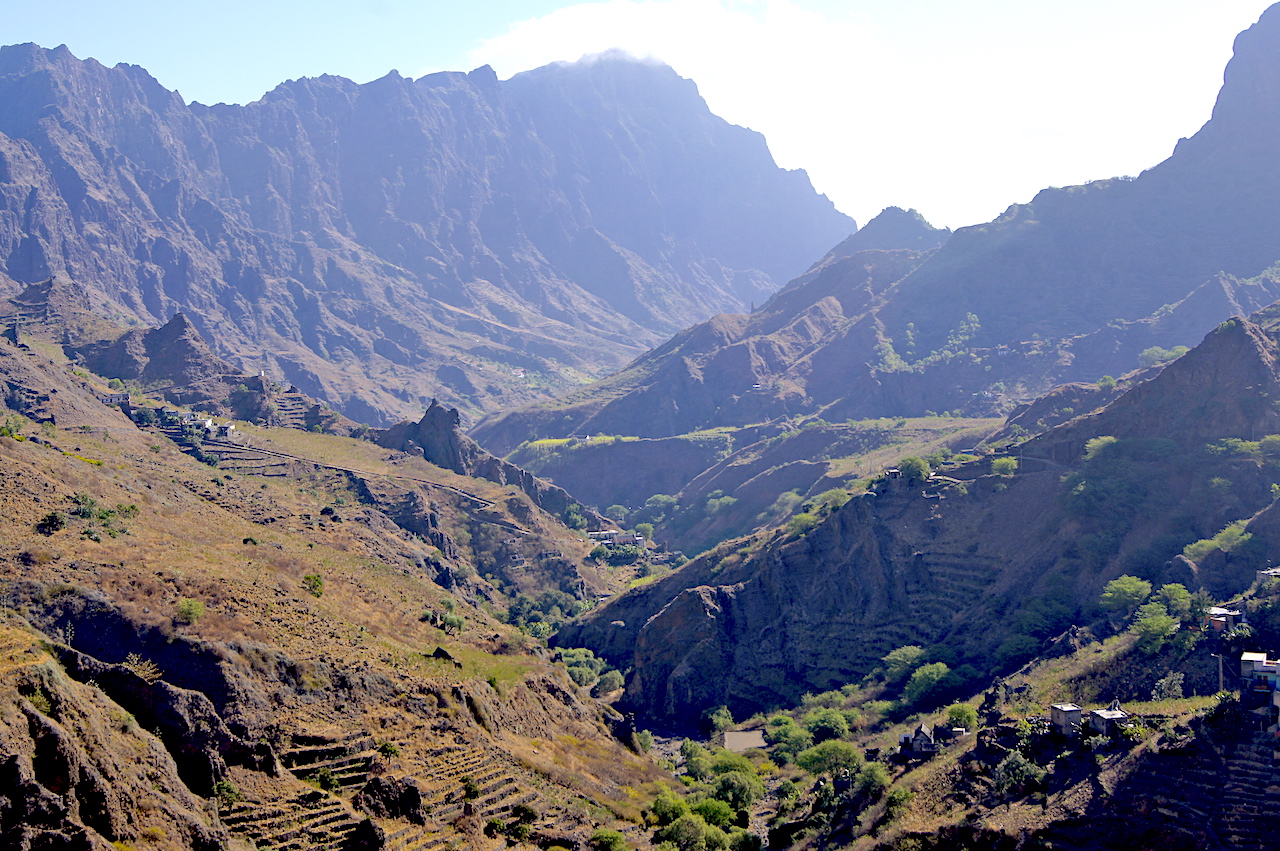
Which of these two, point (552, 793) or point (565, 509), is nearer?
point (552, 793)

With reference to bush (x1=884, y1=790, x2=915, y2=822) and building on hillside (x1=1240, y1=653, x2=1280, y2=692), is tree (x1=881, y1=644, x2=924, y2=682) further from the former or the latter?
bush (x1=884, y1=790, x2=915, y2=822)

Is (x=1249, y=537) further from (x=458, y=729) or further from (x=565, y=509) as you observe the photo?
(x=565, y=509)

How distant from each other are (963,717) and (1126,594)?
63.6ft

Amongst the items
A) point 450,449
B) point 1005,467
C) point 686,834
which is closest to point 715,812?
point 686,834

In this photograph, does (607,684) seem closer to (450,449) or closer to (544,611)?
(544,611)

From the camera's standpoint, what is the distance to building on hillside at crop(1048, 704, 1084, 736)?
63.5 meters

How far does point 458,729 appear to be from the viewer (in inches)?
2469

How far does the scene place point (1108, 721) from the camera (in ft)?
203

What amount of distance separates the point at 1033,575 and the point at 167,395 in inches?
4210

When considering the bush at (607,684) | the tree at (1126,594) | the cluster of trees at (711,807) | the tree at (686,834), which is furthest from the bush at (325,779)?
the tree at (1126,594)

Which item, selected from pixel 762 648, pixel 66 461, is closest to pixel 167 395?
pixel 66 461

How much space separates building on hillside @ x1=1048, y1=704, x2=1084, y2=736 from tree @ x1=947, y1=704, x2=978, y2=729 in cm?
851

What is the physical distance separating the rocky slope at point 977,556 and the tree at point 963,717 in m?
11.6

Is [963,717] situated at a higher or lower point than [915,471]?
lower
